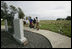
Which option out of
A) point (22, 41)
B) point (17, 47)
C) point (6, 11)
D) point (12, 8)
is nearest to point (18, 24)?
point (22, 41)

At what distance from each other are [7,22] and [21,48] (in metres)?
5.10

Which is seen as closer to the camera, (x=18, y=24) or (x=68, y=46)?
(x=68, y=46)

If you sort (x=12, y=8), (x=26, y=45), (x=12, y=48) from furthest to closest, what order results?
1. (x=12, y=8)
2. (x=26, y=45)
3. (x=12, y=48)

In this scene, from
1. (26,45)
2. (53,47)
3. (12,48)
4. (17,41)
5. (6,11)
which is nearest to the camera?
(53,47)

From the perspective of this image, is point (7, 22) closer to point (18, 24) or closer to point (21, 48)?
point (18, 24)

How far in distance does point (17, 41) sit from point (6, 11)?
1248cm

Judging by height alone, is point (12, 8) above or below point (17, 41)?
above

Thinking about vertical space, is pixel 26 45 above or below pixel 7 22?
below

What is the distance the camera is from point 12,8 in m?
18.6

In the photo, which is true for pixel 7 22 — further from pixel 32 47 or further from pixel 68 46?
pixel 68 46

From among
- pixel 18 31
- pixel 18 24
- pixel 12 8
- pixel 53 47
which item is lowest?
pixel 53 47

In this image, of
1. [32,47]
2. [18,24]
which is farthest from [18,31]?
[32,47]

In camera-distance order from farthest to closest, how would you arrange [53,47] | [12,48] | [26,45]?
[26,45] < [12,48] < [53,47]

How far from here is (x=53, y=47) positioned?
479cm
